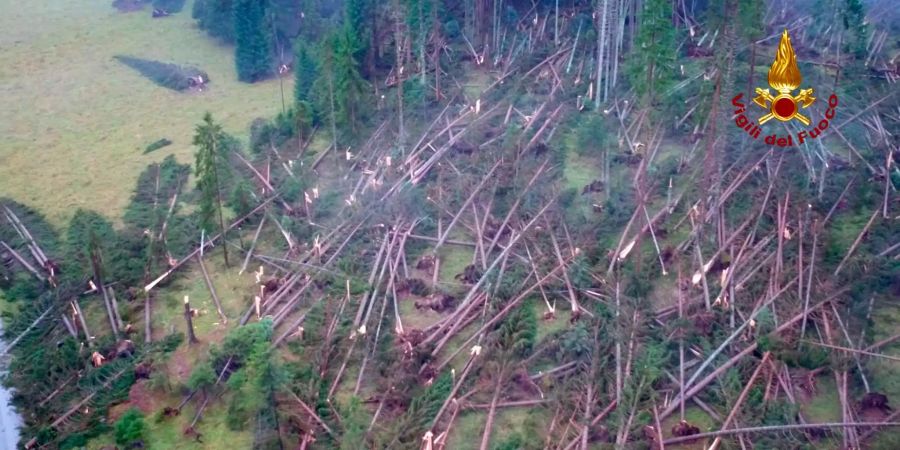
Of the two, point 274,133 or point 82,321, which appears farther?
point 274,133

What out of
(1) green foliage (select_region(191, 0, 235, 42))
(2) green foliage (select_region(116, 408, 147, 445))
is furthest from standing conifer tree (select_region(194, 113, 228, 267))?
(1) green foliage (select_region(191, 0, 235, 42))

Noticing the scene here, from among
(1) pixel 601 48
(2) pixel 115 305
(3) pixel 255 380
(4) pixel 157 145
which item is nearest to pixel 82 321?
(2) pixel 115 305

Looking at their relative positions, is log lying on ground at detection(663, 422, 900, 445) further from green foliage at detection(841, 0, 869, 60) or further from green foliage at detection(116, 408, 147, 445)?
green foliage at detection(841, 0, 869, 60)

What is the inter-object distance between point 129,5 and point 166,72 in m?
7.63

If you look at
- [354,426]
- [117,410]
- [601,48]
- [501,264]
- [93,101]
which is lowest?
[117,410]

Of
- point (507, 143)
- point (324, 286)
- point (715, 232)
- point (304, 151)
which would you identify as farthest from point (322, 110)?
point (715, 232)

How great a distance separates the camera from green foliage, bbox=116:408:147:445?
10.5 metres

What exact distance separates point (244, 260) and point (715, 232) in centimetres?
861

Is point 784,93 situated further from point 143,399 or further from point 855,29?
point 143,399

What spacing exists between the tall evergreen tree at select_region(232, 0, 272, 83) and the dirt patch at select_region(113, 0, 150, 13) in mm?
8454

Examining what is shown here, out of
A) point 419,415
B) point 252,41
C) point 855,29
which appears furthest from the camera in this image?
point 252,41

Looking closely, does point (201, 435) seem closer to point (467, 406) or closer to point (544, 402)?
point (467, 406)

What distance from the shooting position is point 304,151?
730 inches

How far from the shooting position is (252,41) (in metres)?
22.7
